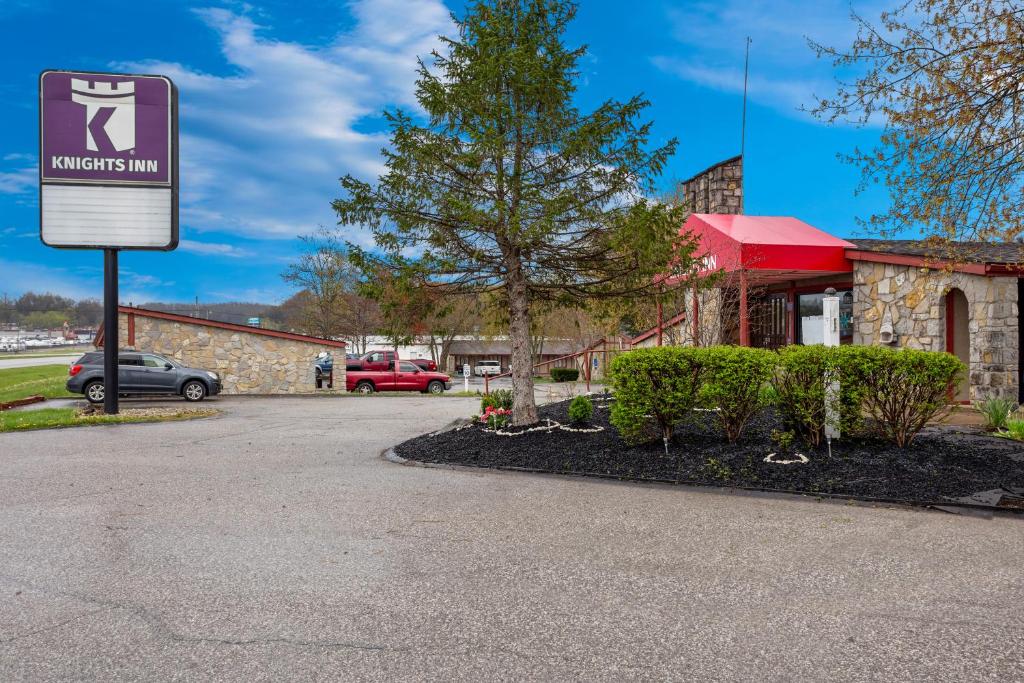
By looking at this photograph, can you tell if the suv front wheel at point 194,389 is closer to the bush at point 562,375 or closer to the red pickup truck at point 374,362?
the red pickup truck at point 374,362

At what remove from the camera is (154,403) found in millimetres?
20953

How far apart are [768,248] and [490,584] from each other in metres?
12.8

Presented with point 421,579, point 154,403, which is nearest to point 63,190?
point 154,403

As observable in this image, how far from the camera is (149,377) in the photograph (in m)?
21.6

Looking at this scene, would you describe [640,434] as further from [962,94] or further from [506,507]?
[962,94]

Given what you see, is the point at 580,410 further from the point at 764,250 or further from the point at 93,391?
the point at 93,391

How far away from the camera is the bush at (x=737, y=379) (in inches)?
332

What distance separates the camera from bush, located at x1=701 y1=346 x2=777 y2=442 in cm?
842

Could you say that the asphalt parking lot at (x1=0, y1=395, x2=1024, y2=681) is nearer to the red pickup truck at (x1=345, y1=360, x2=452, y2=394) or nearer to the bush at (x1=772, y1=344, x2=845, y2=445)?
the bush at (x1=772, y1=344, x2=845, y2=445)

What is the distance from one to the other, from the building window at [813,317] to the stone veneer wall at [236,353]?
15998mm

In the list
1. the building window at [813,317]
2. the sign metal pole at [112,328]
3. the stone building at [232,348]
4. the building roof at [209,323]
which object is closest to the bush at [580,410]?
the building window at [813,317]

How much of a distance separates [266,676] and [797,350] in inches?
273

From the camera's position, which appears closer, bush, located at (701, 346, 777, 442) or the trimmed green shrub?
the trimmed green shrub

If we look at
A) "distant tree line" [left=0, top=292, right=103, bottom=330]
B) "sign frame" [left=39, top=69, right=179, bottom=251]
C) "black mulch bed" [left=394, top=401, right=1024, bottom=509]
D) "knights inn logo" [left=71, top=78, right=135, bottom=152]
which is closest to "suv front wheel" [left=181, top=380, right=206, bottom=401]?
"sign frame" [left=39, top=69, right=179, bottom=251]
